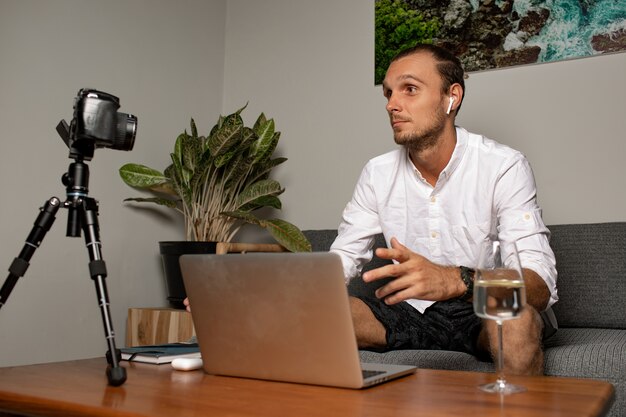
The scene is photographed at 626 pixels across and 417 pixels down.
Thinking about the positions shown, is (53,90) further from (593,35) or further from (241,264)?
(593,35)

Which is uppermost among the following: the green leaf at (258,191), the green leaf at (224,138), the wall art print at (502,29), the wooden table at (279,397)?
the wall art print at (502,29)

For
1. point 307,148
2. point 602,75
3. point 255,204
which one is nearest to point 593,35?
point 602,75

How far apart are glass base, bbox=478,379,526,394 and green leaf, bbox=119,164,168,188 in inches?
83.1

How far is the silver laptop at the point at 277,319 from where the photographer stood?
42.1 inches

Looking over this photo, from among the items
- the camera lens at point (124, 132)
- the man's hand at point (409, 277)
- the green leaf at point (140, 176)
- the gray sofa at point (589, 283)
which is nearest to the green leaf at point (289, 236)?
the gray sofa at point (589, 283)

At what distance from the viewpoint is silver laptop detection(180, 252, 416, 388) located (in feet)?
3.51

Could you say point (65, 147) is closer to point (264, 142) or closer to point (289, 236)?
point (264, 142)

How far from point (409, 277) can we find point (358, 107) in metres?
1.99

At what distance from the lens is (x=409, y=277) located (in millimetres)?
1322

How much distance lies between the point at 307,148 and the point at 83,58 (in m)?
1.13

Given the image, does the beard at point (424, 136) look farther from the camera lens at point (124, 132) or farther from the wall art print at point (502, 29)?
the camera lens at point (124, 132)

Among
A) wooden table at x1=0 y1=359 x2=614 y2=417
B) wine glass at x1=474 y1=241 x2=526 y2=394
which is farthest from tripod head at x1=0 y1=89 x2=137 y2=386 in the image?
wine glass at x1=474 y1=241 x2=526 y2=394

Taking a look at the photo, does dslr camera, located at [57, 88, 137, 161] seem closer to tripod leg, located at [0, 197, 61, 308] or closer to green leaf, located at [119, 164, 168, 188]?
tripod leg, located at [0, 197, 61, 308]

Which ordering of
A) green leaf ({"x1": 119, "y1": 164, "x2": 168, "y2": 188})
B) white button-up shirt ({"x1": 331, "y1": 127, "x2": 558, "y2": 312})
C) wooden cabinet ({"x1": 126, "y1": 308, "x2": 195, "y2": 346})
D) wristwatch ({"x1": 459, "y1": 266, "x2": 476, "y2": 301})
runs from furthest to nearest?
green leaf ({"x1": 119, "y1": 164, "x2": 168, "y2": 188})
wooden cabinet ({"x1": 126, "y1": 308, "x2": 195, "y2": 346})
white button-up shirt ({"x1": 331, "y1": 127, "x2": 558, "y2": 312})
wristwatch ({"x1": 459, "y1": 266, "x2": 476, "y2": 301})
